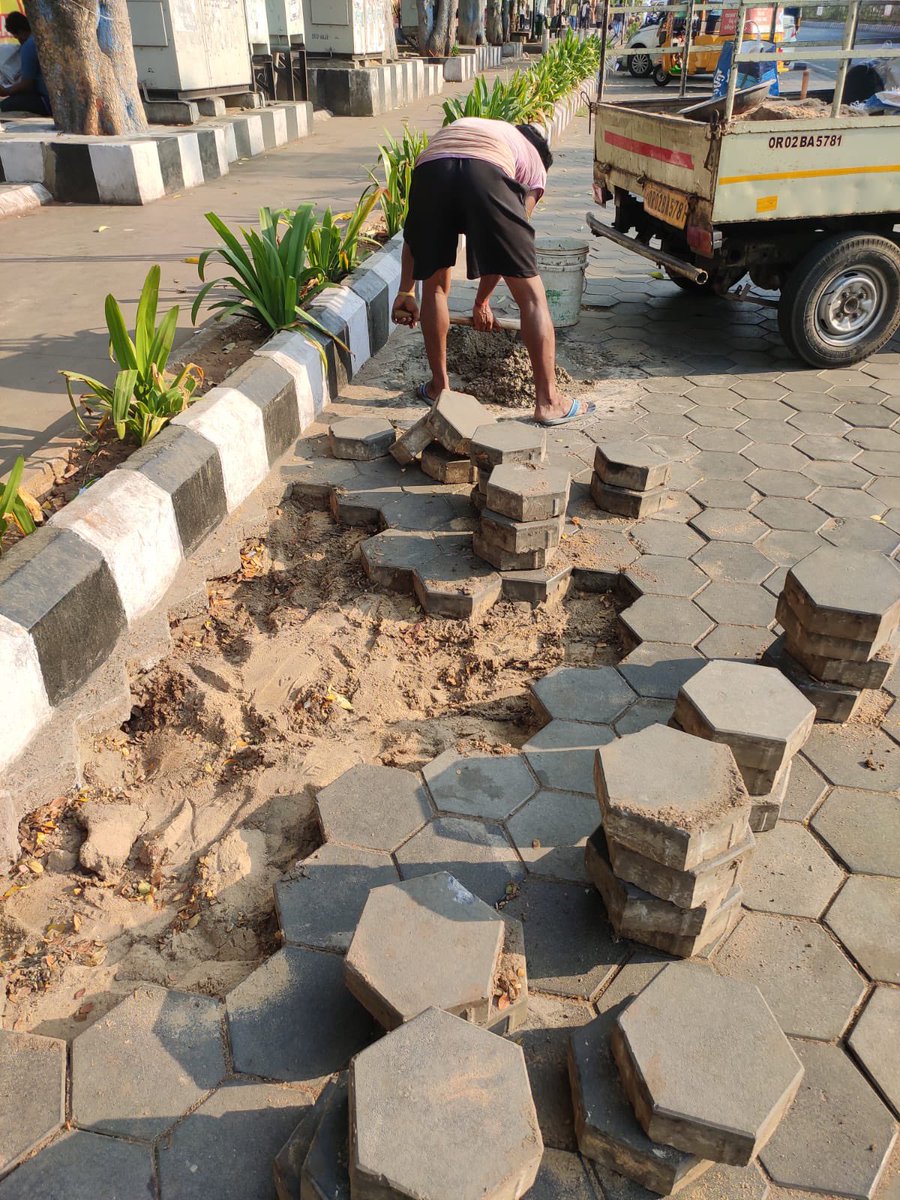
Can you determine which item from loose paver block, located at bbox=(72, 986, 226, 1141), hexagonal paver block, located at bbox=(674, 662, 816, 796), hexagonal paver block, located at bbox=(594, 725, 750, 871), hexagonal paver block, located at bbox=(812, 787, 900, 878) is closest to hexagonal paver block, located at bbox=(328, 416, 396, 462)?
hexagonal paver block, located at bbox=(674, 662, 816, 796)

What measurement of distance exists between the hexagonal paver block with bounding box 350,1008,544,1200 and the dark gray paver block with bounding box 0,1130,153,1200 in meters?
0.33

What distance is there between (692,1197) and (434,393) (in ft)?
11.8

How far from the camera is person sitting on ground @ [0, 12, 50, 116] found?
8625mm

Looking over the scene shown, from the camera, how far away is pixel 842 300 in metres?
4.76

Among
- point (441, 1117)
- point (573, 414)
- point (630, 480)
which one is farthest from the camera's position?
point (573, 414)

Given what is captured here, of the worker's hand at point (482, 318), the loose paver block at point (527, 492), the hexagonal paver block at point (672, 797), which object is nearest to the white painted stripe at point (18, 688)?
the hexagonal paver block at point (672, 797)

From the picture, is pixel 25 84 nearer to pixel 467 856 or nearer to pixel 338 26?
pixel 338 26

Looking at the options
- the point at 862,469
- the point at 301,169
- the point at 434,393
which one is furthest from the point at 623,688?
the point at 301,169

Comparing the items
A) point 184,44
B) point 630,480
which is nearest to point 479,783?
point 630,480

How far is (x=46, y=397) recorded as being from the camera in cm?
372

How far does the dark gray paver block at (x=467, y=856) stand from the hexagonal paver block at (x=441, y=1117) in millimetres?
555

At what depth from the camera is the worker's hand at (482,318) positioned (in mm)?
4371

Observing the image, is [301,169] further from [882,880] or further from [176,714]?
[882,880]

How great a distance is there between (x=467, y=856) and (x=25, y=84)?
32.5 ft
